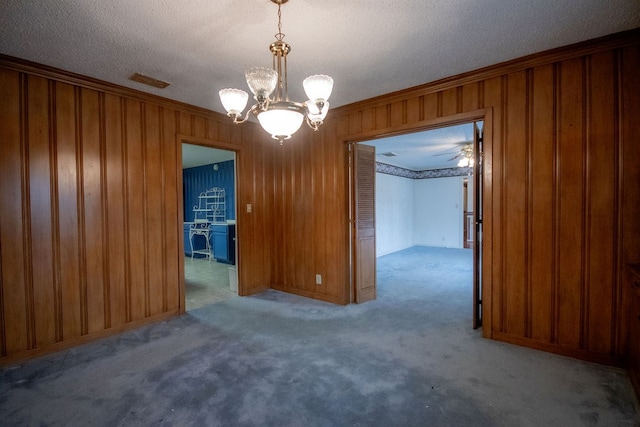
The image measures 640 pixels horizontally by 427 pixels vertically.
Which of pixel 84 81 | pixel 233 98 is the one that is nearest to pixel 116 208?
pixel 84 81

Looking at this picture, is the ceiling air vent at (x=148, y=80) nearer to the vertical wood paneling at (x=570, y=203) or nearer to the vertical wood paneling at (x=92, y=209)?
the vertical wood paneling at (x=92, y=209)

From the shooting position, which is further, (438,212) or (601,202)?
(438,212)

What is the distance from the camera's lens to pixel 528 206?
2.62m

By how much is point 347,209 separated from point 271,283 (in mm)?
1795

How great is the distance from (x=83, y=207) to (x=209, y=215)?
539 cm

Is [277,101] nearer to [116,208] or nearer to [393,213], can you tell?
[116,208]

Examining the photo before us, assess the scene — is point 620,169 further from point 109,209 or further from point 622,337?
point 109,209

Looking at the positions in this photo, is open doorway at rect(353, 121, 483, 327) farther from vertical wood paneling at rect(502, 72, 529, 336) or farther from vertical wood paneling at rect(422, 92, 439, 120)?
vertical wood paneling at rect(502, 72, 529, 336)

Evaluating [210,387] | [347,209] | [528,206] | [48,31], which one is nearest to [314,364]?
[210,387]

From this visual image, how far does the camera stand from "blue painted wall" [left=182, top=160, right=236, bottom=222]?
7488 millimetres

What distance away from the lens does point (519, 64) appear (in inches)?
102

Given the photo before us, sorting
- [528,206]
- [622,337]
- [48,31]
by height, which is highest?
[48,31]

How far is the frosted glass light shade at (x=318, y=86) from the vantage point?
69.7 inches

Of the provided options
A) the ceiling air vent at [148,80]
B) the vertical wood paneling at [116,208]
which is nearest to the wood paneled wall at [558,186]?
the ceiling air vent at [148,80]
